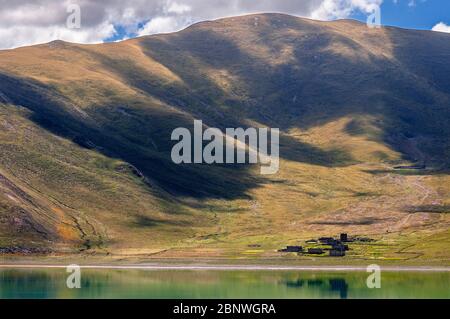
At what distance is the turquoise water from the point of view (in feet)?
388

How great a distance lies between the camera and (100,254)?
644 feet

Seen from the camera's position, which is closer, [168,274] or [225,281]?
[225,281]

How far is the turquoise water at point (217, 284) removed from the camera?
11812 centimetres

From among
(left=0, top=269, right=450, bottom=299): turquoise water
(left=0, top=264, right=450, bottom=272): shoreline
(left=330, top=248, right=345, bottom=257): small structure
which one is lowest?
(left=0, top=269, right=450, bottom=299): turquoise water

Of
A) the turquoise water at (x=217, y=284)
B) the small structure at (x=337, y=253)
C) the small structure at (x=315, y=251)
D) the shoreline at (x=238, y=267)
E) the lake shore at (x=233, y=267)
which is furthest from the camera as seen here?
the small structure at (x=315, y=251)

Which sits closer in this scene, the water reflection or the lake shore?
the water reflection

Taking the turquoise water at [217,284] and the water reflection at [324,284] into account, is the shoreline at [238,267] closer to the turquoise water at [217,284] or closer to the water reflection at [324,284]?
the turquoise water at [217,284]

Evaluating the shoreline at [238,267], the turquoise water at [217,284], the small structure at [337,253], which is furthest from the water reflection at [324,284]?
the small structure at [337,253]

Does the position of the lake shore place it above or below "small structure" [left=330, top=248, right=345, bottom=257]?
below

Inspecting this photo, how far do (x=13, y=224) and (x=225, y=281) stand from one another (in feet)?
257

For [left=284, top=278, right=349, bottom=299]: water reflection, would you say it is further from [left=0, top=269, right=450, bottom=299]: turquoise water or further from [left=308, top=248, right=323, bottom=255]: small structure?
[left=308, top=248, right=323, bottom=255]: small structure

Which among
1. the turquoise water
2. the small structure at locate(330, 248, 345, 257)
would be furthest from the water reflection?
the small structure at locate(330, 248, 345, 257)
